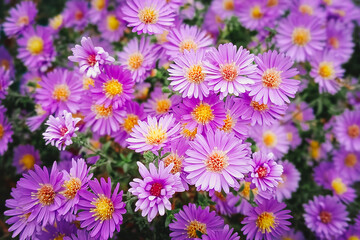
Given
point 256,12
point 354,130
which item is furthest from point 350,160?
point 256,12

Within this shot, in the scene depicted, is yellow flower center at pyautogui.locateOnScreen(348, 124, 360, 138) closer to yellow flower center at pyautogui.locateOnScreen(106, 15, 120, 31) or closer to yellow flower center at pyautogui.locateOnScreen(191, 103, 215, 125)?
yellow flower center at pyautogui.locateOnScreen(191, 103, 215, 125)

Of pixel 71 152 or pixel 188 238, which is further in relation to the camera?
pixel 71 152

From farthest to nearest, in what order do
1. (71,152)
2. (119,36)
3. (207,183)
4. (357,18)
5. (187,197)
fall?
(357,18) < (119,36) < (71,152) < (187,197) < (207,183)

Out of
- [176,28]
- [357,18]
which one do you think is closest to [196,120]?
[176,28]

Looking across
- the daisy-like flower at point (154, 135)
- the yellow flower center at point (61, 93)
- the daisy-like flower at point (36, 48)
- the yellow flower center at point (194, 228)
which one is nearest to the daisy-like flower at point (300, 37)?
the daisy-like flower at point (154, 135)

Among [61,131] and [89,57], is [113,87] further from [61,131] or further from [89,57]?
[61,131]

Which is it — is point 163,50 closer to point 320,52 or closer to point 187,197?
point 187,197
